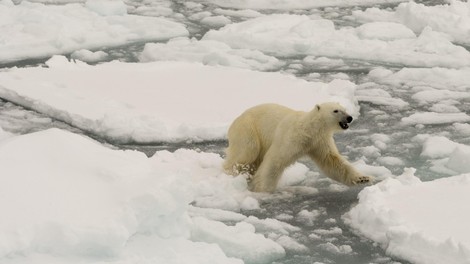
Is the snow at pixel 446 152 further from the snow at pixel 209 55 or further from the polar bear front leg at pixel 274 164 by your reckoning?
the snow at pixel 209 55

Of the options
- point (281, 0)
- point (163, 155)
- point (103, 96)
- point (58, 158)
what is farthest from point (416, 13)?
point (58, 158)

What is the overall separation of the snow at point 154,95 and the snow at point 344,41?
141cm

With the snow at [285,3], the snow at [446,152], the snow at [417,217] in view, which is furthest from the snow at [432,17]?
the snow at [417,217]

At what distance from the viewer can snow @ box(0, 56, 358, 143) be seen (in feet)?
23.0

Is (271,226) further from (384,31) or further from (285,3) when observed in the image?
(285,3)

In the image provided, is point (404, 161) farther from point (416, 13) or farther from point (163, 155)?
point (416, 13)

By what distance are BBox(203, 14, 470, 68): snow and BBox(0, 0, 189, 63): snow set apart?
937 mm

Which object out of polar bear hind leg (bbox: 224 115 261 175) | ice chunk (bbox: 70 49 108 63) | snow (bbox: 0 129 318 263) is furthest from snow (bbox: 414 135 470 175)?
ice chunk (bbox: 70 49 108 63)

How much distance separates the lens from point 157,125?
700 cm

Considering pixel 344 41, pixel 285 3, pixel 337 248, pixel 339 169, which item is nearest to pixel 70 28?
pixel 344 41

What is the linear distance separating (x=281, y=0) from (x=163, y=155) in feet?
23.9

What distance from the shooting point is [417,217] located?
489cm

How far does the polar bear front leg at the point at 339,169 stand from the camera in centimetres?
570

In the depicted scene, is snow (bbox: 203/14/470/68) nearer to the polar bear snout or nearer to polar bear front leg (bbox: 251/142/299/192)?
the polar bear snout
